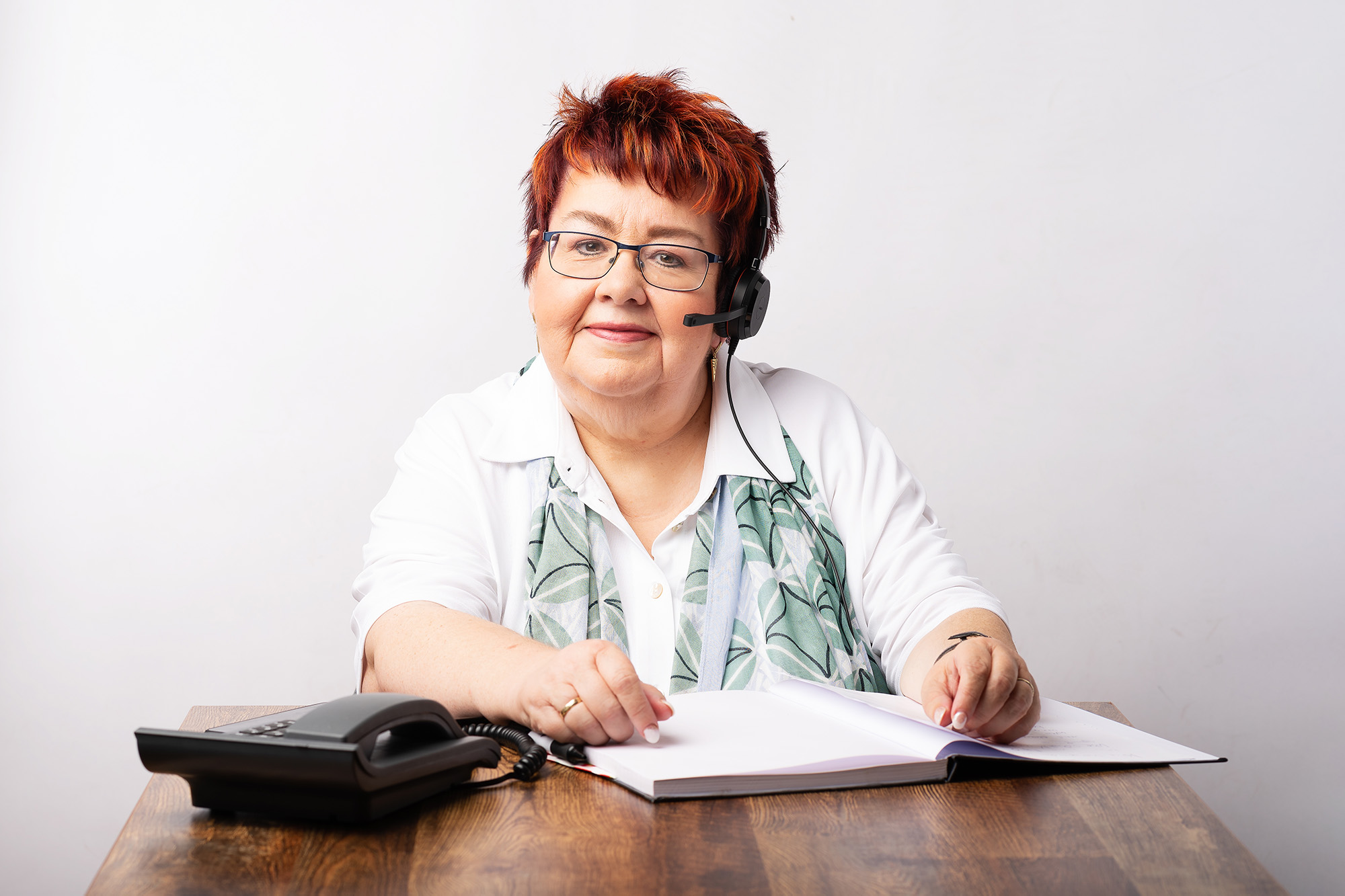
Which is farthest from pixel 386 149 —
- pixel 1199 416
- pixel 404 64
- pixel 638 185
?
pixel 1199 416

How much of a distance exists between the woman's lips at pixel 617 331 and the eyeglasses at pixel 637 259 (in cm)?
7

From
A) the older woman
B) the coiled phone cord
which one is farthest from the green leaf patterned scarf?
the coiled phone cord

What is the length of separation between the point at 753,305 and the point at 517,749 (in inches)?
32.6

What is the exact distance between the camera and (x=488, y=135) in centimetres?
241

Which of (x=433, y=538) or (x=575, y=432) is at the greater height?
(x=575, y=432)

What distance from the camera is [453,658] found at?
112 centimetres

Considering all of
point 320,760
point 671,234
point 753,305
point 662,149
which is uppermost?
point 662,149

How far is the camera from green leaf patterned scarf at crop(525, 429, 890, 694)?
1.42 meters

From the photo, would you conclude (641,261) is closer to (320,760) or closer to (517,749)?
(517,749)

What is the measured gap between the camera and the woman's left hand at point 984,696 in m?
1.02

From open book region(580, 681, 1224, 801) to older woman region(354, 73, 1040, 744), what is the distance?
0.75 feet

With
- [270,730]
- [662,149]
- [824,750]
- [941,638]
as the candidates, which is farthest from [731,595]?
[270,730]

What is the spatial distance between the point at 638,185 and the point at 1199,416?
1744 mm

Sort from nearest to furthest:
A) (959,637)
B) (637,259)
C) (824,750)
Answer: (824,750) → (959,637) → (637,259)
